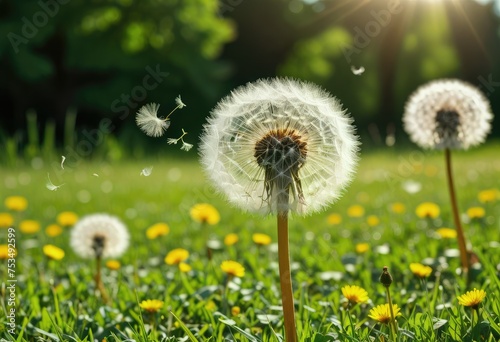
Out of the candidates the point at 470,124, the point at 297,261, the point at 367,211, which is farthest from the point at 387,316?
the point at 367,211

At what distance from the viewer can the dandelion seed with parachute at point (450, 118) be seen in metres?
2.88

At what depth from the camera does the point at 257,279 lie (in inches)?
127

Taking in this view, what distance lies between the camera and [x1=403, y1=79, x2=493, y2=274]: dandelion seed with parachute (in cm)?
288

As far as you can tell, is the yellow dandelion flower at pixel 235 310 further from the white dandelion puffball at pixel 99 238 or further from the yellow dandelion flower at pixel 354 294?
the white dandelion puffball at pixel 99 238

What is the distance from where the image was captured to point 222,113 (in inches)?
82.6

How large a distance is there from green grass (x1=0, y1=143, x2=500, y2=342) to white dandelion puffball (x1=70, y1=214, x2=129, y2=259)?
16 centimetres

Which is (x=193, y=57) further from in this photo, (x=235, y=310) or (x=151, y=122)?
(x=151, y=122)

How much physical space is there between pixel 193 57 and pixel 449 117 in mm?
19693

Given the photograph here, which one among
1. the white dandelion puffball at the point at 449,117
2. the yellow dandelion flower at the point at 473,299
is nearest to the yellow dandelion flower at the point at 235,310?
the yellow dandelion flower at the point at 473,299

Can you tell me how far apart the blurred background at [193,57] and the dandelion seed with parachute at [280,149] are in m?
9.12

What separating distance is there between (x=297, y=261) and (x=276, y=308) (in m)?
1.36

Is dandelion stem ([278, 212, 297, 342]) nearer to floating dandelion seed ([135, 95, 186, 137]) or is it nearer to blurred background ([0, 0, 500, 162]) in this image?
floating dandelion seed ([135, 95, 186, 137])

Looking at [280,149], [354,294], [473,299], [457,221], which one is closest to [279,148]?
[280,149]

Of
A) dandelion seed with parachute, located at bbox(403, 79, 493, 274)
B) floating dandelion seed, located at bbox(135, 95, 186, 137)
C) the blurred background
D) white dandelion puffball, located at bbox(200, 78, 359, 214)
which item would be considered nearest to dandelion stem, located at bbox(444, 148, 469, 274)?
dandelion seed with parachute, located at bbox(403, 79, 493, 274)
